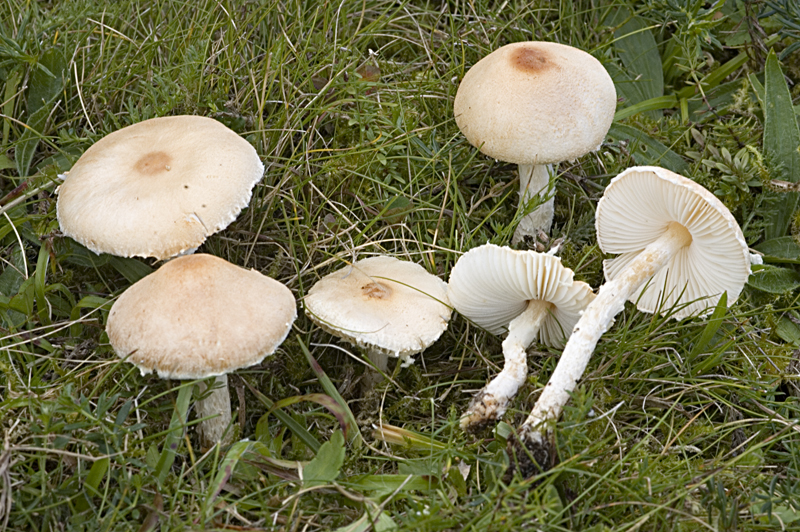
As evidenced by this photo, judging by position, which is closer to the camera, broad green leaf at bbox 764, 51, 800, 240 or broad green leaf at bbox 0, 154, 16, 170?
broad green leaf at bbox 0, 154, 16, 170

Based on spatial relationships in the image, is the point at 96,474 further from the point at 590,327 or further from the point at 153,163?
the point at 590,327

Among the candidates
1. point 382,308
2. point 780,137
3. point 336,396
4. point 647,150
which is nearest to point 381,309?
point 382,308

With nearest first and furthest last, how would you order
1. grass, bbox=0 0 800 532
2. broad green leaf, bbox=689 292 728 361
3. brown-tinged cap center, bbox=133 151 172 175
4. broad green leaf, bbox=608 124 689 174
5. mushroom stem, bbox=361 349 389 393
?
grass, bbox=0 0 800 532
brown-tinged cap center, bbox=133 151 172 175
broad green leaf, bbox=689 292 728 361
mushroom stem, bbox=361 349 389 393
broad green leaf, bbox=608 124 689 174

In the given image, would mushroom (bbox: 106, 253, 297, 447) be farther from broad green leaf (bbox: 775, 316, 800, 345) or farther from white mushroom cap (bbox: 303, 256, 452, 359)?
broad green leaf (bbox: 775, 316, 800, 345)

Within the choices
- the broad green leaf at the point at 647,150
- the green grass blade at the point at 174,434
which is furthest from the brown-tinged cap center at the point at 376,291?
the broad green leaf at the point at 647,150

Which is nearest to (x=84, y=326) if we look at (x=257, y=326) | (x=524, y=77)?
(x=257, y=326)

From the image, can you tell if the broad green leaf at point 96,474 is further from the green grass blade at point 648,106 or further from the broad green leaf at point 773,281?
the green grass blade at point 648,106

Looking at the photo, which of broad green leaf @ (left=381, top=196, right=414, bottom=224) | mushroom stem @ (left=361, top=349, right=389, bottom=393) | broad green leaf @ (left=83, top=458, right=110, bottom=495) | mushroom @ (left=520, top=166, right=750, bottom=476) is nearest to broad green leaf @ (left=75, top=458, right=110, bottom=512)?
broad green leaf @ (left=83, top=458, right=110, bottom=495)
